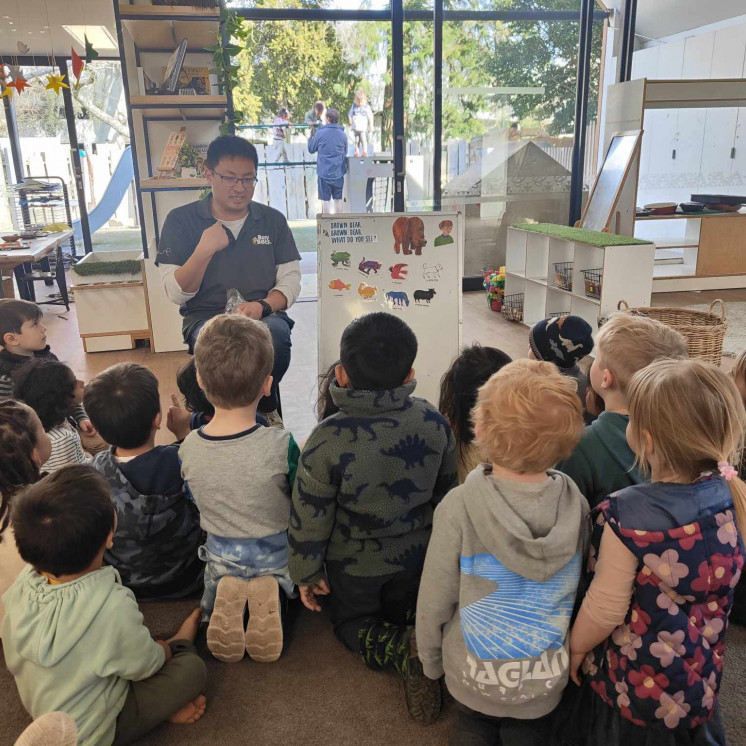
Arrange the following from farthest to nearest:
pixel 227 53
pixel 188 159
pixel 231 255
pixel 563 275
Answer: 1. pixel 563 275
2. pixel 188 159
3. pixel 227 53
4. pixel 231 255

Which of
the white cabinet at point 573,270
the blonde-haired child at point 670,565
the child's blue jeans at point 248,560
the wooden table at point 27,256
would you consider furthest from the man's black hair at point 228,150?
the white cabinet at point 573,270

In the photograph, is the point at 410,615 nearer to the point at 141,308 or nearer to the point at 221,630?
the point at 221,630

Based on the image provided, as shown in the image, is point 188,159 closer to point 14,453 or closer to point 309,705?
point 14,453

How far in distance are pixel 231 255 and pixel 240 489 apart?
132 centimetres

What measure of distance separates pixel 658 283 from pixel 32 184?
19.4 ft

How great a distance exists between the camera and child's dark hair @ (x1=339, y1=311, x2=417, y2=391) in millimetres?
1717

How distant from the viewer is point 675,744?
1.39 m

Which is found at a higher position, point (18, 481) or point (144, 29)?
point (144, 29)

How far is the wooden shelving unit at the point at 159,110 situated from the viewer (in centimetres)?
410

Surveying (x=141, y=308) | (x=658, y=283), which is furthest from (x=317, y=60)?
(x=658, y=283)

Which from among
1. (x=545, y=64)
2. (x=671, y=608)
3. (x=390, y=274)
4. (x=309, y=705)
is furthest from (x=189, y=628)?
(x=545, y=64)

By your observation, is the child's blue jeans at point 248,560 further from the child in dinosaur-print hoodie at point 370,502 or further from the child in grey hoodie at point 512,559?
the child in grey hoodie at point 512,559

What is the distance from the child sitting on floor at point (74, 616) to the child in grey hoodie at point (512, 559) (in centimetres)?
66

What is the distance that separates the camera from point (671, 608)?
1315mm
